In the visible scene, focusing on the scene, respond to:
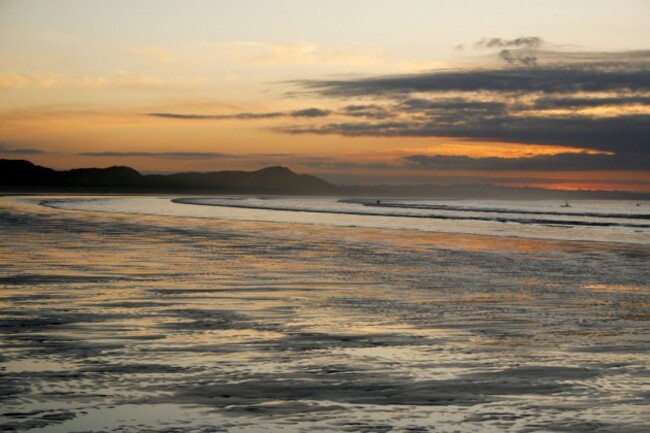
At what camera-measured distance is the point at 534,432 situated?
722 centimetres

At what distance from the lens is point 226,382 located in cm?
896

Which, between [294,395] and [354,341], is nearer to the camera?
[294,395]

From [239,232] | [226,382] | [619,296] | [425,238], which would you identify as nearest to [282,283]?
[619,296]

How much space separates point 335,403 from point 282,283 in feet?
34.0

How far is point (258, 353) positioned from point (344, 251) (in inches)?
713

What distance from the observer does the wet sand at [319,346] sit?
7773 millimetres

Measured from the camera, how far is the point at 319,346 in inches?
436

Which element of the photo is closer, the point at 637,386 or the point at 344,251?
the point at 637,386

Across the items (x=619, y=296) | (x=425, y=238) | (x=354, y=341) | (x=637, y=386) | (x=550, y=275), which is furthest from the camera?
(x=425, y=238)

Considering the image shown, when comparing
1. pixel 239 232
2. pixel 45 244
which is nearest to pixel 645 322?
pixel 45 244

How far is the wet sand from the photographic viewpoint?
25.5 ft

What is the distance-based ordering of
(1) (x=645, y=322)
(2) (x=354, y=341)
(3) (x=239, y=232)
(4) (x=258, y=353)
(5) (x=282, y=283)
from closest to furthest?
(4) (x=258, y=353) < (2) (x=354, y=341) < (1) (x=645, y=322) < (5) (x=282, y=283) < (3) (x=239, y=232)

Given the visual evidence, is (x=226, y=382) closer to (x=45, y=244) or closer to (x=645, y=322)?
(x=645, y=322)

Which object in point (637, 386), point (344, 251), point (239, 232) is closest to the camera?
point (637, 386)
